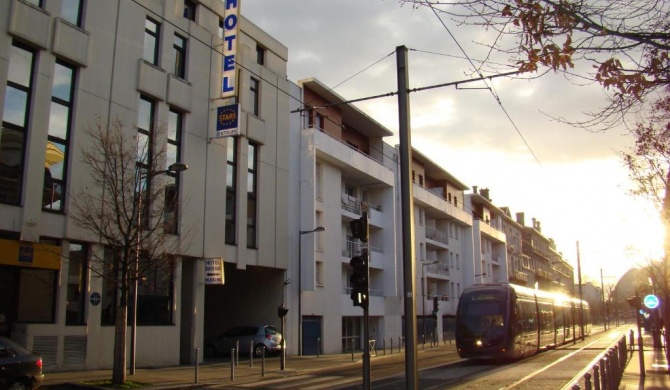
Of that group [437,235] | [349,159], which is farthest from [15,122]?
[437,235]

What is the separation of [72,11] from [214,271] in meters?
10.8

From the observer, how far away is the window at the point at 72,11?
68.0 ft

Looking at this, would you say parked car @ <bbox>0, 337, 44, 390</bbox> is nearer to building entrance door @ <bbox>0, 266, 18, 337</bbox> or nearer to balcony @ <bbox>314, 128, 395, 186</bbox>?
building entrance door @ <bbox>0, 266, 18, 337</bbox>

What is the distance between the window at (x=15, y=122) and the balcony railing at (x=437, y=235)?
4100cm

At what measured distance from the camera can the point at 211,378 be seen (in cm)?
1955

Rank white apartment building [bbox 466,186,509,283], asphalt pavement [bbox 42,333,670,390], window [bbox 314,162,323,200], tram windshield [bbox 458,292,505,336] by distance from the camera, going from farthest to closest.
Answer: white apartment building [bbox 466,186,509,283] < window [bbox 314,162,323,200] < tram windshield [bbox 458,292,505,336] < asphalt pavement [bbox 42,333,670,390]

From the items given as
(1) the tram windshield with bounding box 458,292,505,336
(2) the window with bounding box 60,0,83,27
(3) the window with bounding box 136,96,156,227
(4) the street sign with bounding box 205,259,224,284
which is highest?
(2) the window with bounding box 60,0,83,27

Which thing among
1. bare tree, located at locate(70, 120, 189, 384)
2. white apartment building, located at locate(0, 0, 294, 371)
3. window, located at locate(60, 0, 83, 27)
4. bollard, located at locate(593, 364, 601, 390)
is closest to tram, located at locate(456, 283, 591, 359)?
white apartment building, located at locate(0, 0, 294, 371)

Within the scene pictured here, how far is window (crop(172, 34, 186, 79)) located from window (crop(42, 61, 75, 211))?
5580 millimetres

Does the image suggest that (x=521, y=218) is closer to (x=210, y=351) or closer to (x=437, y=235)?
(x=437, y=235)

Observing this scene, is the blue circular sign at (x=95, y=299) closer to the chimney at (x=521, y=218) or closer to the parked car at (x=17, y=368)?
the parked car at (x=17, y=368)

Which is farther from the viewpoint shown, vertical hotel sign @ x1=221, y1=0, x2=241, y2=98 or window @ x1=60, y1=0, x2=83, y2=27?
vertical hotel sign @ x1=221, y1=0, x2=241, y2=98

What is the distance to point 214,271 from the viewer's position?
24.8 m

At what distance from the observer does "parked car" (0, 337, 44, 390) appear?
1305 cm
